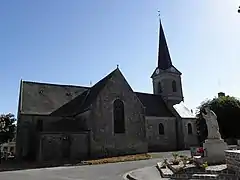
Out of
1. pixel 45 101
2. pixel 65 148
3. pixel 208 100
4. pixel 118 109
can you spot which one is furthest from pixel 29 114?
pixel 208 100

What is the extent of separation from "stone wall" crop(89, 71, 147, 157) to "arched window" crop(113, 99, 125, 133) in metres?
0.37

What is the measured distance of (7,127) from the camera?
30766mm

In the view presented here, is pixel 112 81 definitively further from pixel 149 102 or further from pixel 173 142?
pixel 173 142

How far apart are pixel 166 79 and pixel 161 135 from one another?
10499 mm

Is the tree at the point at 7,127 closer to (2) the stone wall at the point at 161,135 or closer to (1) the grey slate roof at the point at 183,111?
(2) the stone wall at the point at 161,135

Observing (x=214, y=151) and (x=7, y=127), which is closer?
→ (x=214, y=151)

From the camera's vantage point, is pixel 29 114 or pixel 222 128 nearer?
pixel 29 114

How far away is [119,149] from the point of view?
98.7 feet

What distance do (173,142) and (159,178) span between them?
1078 inches

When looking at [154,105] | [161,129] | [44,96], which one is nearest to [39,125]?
[44,96]

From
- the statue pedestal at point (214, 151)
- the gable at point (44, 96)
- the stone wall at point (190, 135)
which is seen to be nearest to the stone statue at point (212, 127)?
the statue pedestal at point (214, 151)

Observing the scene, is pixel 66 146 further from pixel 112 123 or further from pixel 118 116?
pixel 118 116

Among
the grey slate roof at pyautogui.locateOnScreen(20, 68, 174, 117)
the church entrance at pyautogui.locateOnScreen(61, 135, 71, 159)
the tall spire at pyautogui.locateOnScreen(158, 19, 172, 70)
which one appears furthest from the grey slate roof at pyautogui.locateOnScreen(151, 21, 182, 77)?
the church entrance at pyautogui.locateOnScreen(61, 135, 71, 159)

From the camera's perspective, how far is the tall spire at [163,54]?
44875 millimetres
